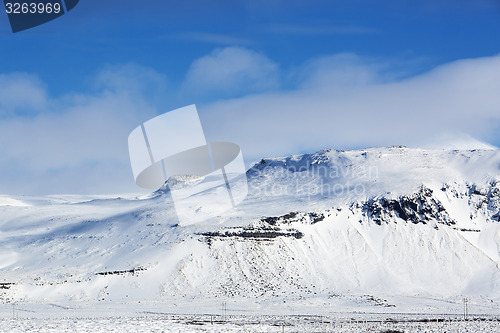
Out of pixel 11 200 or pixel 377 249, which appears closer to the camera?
pixel 377 249

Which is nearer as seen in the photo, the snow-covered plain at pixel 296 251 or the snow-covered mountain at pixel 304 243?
the snow-covered plain at pixel 296 251

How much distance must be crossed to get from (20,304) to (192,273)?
26.7 metres

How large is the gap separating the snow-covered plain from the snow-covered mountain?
10.9 inches

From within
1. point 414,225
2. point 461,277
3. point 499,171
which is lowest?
point 461,277

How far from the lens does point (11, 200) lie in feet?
637

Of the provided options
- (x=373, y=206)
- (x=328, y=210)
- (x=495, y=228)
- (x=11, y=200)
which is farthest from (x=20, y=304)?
(x=11, y=200)

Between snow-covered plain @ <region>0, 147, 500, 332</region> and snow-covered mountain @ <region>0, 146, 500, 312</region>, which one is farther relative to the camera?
snow-covered mountain @ <region>0, 146, 500, 312</region>

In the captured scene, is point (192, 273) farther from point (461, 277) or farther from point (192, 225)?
point (461, 277)

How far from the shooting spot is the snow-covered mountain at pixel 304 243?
101 meters

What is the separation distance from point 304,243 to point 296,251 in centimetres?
326

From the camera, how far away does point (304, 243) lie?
11625 cm

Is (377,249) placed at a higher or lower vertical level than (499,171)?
lower

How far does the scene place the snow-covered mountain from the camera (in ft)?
332

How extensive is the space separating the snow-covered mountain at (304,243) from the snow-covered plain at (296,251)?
0.91ft
